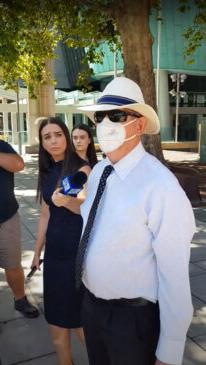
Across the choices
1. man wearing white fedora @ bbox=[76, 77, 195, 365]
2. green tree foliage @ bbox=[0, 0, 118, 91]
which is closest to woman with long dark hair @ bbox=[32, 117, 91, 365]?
man wearing white fedora @ bbox=[76, 77, 195, 365]

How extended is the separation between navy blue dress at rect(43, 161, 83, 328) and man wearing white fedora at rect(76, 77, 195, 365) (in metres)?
0.61

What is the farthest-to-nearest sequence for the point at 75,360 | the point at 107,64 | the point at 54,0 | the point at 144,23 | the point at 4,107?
the point at 107,64, the point at 4,107, the point at 54,0, the point at 144,23, the point at 75,360

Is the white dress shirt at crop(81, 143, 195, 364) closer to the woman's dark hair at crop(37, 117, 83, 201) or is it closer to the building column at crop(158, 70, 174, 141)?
the woman's dark hair at crop(37, 117, 83, 201)

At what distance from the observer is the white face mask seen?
1.77 m

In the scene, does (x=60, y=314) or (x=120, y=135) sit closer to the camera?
(x=120, y=135)

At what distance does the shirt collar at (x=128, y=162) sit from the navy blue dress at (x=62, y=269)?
88 centimetres

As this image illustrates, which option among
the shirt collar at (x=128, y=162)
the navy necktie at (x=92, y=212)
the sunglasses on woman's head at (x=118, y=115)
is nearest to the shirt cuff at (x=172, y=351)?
the navy necktie at (x=92, y=212)

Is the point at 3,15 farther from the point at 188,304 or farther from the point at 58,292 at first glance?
the point at 188,304

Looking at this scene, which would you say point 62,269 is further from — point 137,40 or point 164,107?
point 164,107

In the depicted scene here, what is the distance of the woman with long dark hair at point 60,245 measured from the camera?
2.59m

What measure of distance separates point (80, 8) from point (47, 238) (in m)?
11.0

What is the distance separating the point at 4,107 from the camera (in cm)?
2922

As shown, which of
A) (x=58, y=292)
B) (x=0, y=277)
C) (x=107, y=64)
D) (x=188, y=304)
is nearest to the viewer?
(x=188, y=304)

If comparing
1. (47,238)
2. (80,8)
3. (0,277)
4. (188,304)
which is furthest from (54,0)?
(188,304)
